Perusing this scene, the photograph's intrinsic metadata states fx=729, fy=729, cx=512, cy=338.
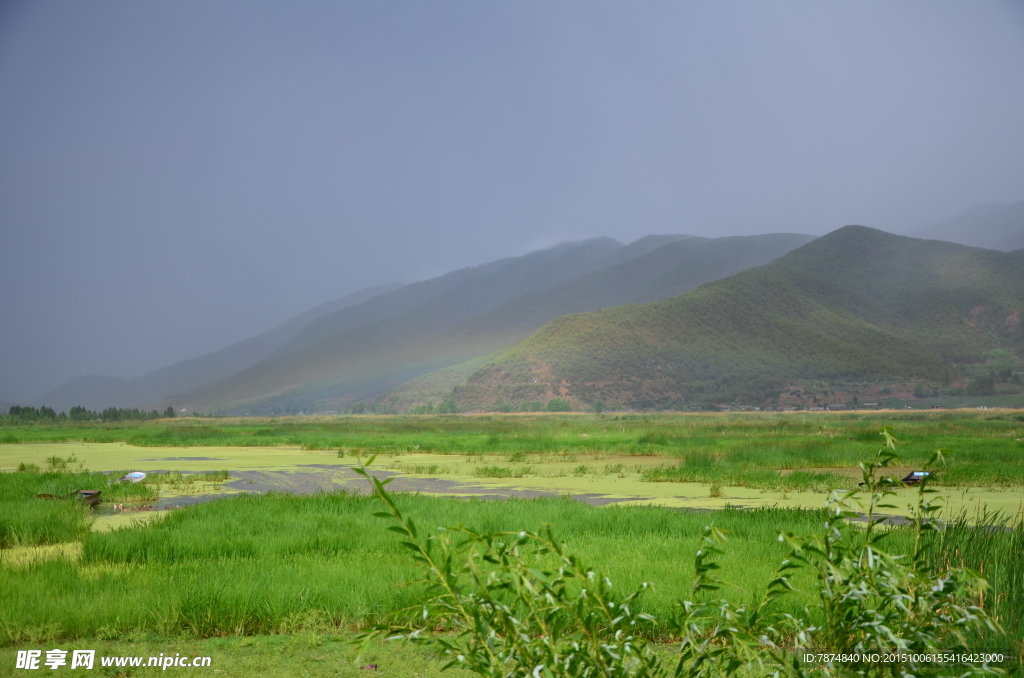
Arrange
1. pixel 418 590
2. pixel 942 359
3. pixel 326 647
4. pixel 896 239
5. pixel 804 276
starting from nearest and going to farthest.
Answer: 1. pixel 326 647
2. pixel 418 590
3. pixel 942 359
4. pixel 804 276
5. pixel 896 239

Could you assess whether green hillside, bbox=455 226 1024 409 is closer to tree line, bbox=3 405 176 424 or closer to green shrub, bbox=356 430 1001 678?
tree line, bbox=3 405 176 424

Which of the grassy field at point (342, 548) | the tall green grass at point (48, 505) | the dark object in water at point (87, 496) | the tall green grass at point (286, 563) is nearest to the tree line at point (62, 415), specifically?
the tall green grass at point (48, 505)

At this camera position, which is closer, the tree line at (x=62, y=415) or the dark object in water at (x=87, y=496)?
the dark object in water at (x=87, y=496)

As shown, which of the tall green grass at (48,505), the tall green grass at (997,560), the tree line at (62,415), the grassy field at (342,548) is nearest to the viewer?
the tall green grass at (997,560)

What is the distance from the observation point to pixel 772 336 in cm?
11212

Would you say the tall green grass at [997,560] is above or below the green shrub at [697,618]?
below

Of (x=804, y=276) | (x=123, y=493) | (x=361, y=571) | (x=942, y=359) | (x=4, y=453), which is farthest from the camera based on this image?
(x=804, y=276)

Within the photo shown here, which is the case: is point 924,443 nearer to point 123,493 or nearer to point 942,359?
point 123,493

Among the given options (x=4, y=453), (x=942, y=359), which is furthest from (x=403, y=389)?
(x=4, y=453)

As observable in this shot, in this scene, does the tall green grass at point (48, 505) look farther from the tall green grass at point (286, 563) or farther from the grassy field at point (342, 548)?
the tall green grass at point (286, 563)

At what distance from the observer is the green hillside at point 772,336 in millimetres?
105250

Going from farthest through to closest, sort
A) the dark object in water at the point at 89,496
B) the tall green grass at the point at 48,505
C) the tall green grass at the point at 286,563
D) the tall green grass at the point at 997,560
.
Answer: the dark object in water at the point at 89,496 < the tall green grass at the point at 48,505 < the tall green grass at the point at 286,563 < the tall green grass at the point at 997,560

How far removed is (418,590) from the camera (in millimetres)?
6855

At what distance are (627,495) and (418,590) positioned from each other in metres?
10.3
